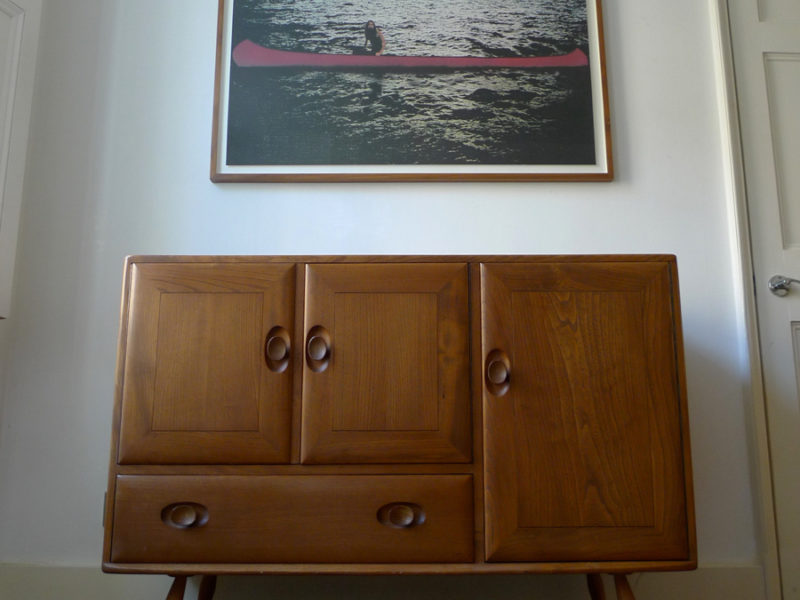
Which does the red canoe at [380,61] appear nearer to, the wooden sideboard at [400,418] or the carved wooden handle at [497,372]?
the wooden sideboard at [400,418]

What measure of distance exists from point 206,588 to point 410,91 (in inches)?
54.9

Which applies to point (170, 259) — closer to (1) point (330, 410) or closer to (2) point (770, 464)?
(1) point (330, 410)

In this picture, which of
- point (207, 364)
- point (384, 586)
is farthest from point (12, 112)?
point (384, 586)

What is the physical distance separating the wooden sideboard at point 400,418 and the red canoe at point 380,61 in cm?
77

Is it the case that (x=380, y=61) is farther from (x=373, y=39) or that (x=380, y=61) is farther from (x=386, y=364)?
(x=386, y=364)

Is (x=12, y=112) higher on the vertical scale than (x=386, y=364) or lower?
higher

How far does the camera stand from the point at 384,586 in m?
1.66

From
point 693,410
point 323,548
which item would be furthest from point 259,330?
point 693,410

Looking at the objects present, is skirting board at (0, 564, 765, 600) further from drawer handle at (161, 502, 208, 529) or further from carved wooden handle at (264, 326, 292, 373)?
carved wooden handle at (264, 326, 292, 373)

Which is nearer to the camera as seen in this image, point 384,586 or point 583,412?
point 583,412

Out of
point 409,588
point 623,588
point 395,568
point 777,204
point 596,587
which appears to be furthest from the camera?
point 777,204

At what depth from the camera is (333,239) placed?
180 centimetres

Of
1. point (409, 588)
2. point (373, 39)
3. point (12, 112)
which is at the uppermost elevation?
point (373, 39)

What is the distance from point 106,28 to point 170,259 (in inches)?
38.3
